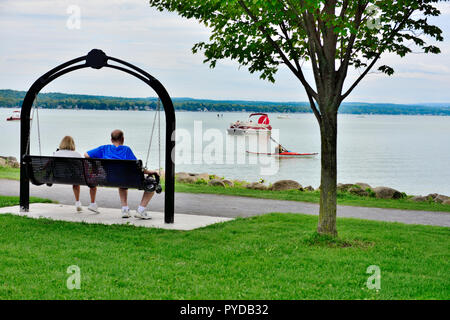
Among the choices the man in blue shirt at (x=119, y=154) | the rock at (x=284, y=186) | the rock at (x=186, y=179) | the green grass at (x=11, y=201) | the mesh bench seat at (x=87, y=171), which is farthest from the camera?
the rock at (x=186, y=179)

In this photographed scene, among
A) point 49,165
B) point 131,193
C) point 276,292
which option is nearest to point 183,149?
point 131,193

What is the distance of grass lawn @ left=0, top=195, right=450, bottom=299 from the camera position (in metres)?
5.37

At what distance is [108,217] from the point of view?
9.55 m

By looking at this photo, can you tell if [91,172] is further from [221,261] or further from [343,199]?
[343,199]

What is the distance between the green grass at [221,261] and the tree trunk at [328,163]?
41cm

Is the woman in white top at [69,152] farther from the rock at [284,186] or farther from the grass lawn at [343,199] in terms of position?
the rock at [284,186]

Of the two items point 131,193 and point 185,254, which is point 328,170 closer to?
point 185,254

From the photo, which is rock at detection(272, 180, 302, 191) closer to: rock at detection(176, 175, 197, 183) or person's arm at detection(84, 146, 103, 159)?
rock at detection(176, 175, 197, 183)

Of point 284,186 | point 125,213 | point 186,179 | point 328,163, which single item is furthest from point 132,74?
point 186,179

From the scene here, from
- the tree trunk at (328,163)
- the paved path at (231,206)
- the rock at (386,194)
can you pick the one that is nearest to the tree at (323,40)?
the tree trunk at (328,163)

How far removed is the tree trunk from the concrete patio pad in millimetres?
2194

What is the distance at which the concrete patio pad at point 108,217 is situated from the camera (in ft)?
29.7

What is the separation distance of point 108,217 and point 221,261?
3575 mm
